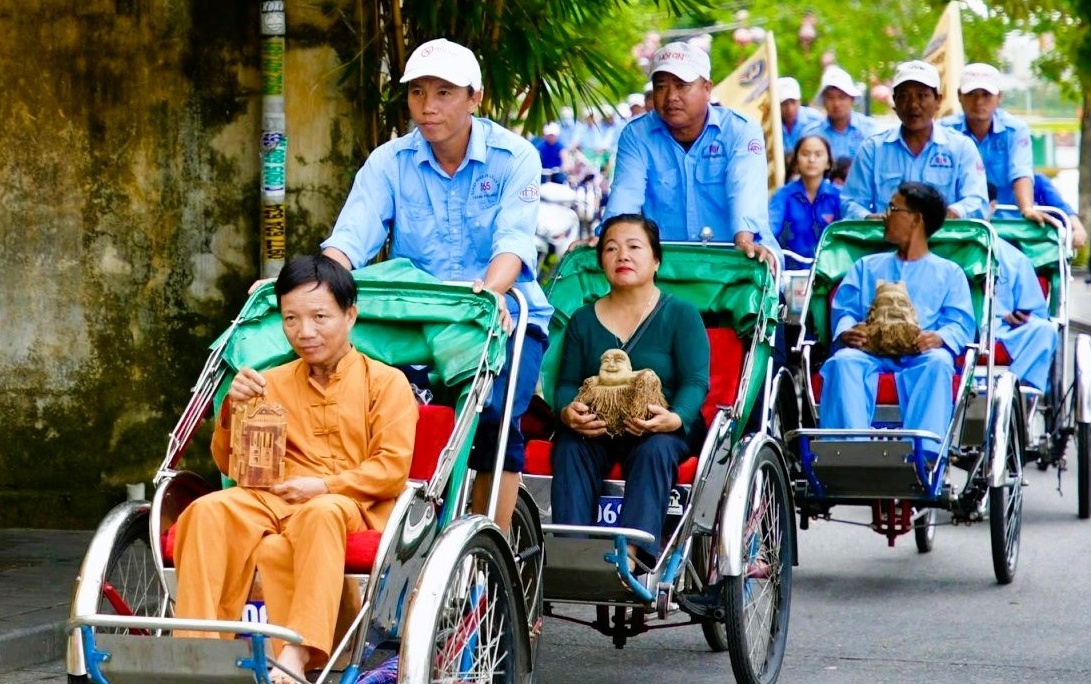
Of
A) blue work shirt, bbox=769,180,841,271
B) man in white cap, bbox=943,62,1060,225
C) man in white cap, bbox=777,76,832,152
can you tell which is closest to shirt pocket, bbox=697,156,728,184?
man in white cap, bbox=943,62,1060,225

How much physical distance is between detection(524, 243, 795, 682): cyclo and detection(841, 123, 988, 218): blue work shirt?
8.12ft

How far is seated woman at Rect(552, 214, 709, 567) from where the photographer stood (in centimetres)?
608

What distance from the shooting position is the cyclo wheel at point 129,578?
4867 mm

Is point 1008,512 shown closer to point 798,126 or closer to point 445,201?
point 445,201

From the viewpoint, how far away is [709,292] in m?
7.06

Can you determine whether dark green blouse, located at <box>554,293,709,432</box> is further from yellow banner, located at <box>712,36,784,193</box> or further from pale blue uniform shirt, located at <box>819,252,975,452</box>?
yellow banner, located at <box>712,36,784,193</box>

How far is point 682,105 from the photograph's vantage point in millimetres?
7605

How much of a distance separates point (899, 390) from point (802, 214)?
363cm

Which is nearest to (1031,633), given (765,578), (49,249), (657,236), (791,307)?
(765,578)

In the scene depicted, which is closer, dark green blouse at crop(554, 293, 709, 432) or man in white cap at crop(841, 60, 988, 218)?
dark green blouse at crop(554, 293, 709, 432)

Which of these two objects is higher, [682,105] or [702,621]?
→ [682,105]

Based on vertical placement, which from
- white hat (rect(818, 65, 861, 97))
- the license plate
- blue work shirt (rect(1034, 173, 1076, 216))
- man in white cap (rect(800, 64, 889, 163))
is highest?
white hat (rect(818, 65, 861, 97))

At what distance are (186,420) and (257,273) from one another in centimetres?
366

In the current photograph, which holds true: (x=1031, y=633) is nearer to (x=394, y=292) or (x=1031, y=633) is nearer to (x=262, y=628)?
(x=394, y=292)
